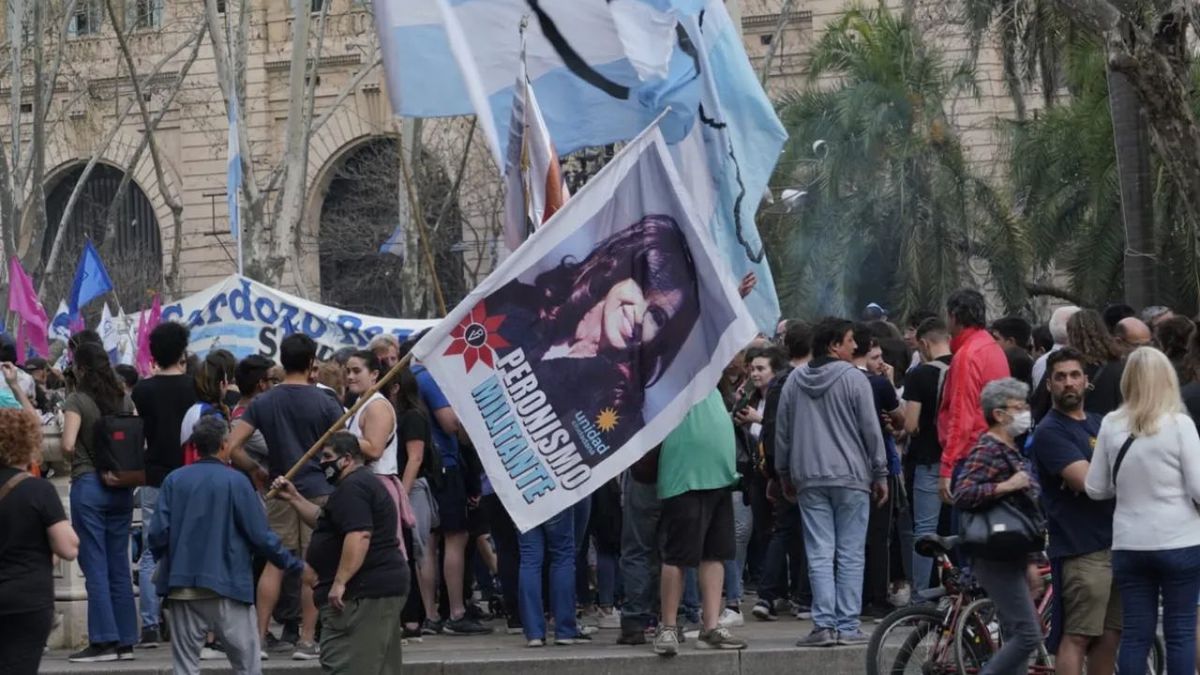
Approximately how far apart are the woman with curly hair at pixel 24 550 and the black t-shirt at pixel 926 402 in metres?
5.52

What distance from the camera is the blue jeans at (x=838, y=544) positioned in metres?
12.2

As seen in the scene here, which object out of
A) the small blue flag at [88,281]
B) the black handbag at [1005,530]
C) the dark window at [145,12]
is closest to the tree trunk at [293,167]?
the small blue flag at [88,281]

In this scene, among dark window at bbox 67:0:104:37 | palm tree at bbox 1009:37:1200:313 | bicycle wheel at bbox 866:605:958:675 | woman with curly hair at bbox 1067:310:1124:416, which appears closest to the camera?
bicycle wheel at bbox 866:605:958:675

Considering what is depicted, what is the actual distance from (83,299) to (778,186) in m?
11.5

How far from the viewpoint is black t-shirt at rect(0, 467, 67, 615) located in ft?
30.0

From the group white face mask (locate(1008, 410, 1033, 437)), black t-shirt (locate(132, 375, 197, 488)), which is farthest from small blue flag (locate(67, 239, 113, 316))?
white face mask (locate(1008, 410, 1033, 437))

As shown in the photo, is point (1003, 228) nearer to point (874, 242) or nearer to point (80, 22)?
point (874, 242)

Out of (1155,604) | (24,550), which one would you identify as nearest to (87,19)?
(24,550)

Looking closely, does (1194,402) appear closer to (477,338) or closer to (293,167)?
(477,338)

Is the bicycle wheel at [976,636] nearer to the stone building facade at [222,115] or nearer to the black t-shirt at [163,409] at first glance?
the black t-shirt at [163,409]

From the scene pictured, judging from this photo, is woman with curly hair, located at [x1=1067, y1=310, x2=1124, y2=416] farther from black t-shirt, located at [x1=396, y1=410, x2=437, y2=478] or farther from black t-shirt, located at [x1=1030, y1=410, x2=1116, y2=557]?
black t-shirt, located at [x1=396, y1=410, x2=437, y2=478]

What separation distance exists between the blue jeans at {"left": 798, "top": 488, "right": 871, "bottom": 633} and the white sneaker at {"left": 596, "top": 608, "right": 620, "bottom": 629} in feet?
5.57

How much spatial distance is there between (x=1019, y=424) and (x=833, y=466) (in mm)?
2214

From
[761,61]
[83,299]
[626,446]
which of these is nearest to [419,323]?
[83,299]
